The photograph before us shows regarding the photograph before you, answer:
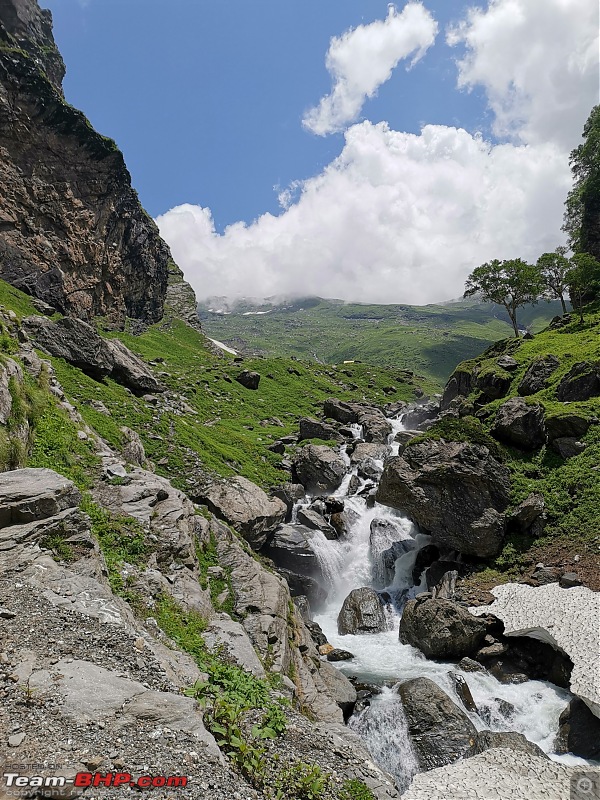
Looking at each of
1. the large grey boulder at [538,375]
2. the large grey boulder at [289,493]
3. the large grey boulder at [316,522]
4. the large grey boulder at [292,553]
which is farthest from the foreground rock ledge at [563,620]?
the large grey boulder at [538,375]

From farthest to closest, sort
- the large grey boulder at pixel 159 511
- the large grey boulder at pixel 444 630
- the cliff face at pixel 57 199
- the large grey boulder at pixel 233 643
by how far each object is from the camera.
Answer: the cliff face at pixel 57 199 → the large grey boulder at pixel 444 630 → the large grey boulder at pixel 159 511 → the large grey boulder at pixel 233 643

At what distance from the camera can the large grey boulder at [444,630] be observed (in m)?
22.7

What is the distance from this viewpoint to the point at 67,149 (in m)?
79.2

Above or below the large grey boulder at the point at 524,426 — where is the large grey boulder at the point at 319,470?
below

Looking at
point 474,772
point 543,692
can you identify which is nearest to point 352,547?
point 543,692

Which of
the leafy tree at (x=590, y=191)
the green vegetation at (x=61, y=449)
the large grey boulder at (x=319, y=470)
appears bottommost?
the large grey boulder at (x=319, y=470)

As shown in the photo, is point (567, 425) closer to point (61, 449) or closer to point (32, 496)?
point (61, 449)

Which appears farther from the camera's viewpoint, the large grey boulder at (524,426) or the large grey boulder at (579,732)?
the large grey boulder at (524,426)

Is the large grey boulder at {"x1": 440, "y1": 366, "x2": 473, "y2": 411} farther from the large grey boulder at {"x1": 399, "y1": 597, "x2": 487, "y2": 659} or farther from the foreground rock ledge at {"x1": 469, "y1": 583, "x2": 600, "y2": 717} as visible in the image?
the large grey boulder at {"x1": 399, "y1": 597, "x2": 487, "y2": 659}

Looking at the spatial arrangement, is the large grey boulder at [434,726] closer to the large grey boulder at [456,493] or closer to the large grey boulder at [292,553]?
the large grey boulder at [456,493]

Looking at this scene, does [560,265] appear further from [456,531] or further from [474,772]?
[474,772]

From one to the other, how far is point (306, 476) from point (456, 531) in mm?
17830

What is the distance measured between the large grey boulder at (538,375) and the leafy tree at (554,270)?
2730cm

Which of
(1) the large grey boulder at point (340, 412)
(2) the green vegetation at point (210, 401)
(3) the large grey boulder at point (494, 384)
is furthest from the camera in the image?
(1) the large grey boulder at point (340, 412)
